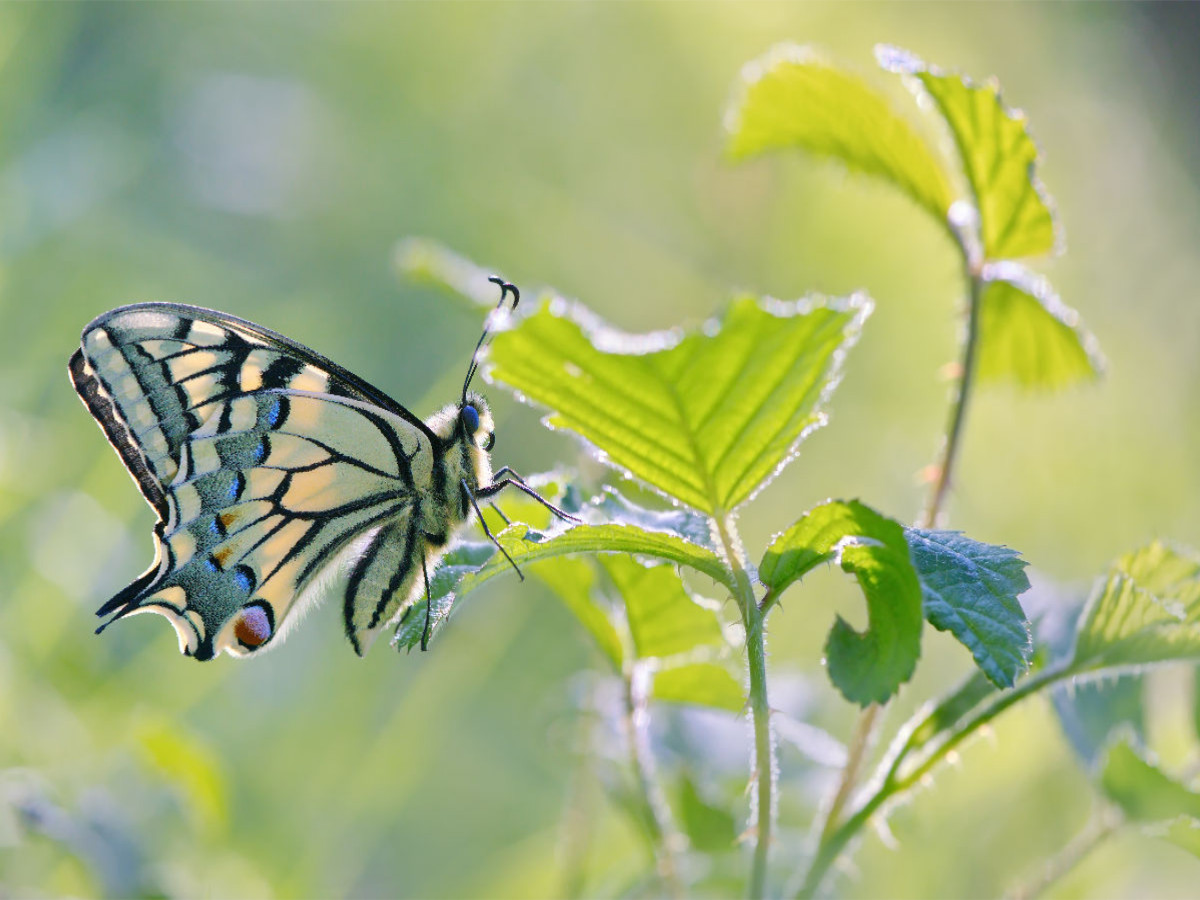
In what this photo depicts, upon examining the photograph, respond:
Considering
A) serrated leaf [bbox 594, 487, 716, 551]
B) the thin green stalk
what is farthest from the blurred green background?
serrated leaf [bbox 594, 487, 716, 551]

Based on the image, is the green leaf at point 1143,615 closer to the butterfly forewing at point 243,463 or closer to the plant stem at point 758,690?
the plant stem at point 758,690

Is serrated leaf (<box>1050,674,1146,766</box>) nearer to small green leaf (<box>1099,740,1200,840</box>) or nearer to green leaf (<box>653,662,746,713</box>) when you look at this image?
small green leaf (<box>1099,740,1200,840</box>)

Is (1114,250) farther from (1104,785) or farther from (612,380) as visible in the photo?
(612,380)

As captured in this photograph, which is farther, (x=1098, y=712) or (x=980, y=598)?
(x=1098, y=712)

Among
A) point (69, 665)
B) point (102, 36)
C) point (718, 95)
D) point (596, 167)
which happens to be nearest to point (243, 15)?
point (102, 36)

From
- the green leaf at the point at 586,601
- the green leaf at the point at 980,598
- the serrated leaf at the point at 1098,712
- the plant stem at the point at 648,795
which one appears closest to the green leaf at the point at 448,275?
the green leaf at the point at 586,601

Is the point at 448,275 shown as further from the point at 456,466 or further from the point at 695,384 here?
the point at 695,384

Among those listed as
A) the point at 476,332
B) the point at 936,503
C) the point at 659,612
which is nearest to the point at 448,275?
Result: the point at 659,612

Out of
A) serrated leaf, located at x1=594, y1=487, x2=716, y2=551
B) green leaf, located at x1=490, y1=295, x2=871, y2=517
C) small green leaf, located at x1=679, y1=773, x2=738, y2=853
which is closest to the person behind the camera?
green leaf, located at x1=490, y1=295, x2=871, y2=517
